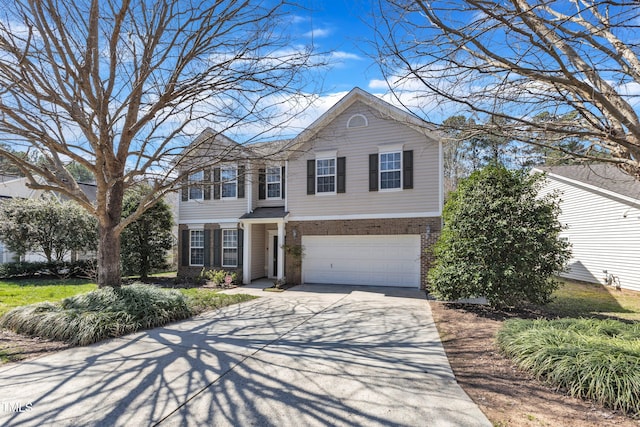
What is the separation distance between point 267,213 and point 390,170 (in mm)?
5245

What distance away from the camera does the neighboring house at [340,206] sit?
11836 mm

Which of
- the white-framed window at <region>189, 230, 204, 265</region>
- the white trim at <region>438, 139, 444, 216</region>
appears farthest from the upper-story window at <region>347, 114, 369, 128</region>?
the white-framed window at <region>189, 230, 204, 265</region>

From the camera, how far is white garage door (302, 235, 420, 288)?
39.8 ft

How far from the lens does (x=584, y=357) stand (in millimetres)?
4043

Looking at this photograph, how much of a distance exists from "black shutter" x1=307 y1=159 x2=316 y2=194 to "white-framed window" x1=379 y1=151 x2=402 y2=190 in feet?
8.65

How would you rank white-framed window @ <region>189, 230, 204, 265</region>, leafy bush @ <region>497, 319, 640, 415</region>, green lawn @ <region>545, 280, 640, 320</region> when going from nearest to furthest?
leafy bush @ <region>497, 319, 640, 415</region> → green lawn @ <region>545, 280, 640, 320</region> → white-framed window @ <region>189, 230, 204, 265</region>

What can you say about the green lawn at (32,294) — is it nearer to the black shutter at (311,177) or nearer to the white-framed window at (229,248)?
the white-framed window at (229,248)

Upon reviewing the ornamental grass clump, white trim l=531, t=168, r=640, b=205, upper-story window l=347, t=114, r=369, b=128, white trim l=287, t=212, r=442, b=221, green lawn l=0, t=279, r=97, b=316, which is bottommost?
green lawn l=0, t=279, r=97, b=316

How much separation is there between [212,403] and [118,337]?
338 cm

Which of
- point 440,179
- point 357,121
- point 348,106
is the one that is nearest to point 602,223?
point 440,179

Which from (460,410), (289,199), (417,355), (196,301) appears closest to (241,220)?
(289,199)

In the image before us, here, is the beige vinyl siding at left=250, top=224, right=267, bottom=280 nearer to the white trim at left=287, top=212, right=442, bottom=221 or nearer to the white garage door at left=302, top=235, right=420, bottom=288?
the white trim at left=287, top=212, right=442, bottom=221

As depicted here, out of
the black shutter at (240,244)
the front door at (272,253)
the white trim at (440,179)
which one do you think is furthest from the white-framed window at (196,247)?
the white trim at (440,179)

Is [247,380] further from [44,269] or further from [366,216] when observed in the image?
[44,269]
